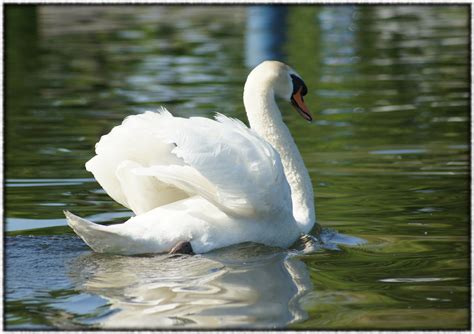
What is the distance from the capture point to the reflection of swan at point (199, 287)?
5.14 metres

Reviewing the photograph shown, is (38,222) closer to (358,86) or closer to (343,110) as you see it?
(343,110)

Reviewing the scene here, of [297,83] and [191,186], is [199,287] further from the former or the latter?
[297,83]

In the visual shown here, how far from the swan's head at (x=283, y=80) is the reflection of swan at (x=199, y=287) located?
1.29 metres

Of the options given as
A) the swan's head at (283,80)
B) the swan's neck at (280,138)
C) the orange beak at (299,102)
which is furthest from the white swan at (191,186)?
the orange beak at (299,102)

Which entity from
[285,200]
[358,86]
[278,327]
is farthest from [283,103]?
[278,327]

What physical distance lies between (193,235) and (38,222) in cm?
174

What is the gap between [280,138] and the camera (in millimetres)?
7285

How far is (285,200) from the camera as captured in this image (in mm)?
6480

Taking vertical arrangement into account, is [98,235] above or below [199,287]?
above

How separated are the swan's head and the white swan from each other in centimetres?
83

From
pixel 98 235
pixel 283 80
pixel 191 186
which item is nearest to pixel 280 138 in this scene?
pixel 283 80

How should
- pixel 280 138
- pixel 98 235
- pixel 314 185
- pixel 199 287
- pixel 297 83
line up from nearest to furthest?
pixel 199 287, pixel 98 235, pixel 280 138, pixel 297 83, pixel 314 185

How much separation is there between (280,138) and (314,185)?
175 centimetres

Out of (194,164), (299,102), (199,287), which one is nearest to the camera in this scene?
(199,287)
